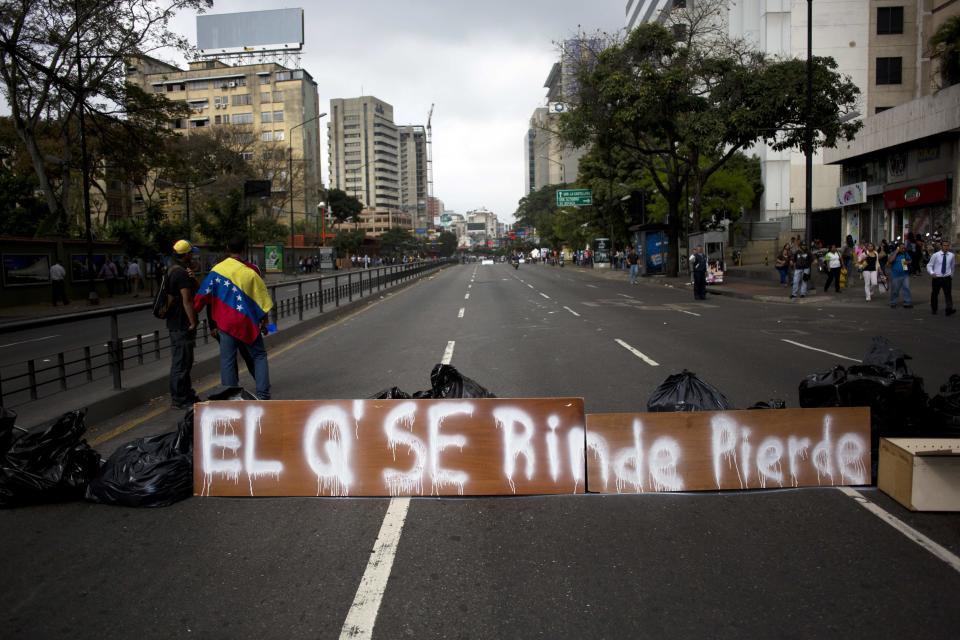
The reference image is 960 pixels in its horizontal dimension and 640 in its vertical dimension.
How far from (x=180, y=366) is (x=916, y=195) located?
33.6 metres

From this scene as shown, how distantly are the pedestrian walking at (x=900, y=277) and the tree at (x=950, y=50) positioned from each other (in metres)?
17.1

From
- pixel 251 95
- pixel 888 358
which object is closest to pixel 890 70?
pixel 888 358

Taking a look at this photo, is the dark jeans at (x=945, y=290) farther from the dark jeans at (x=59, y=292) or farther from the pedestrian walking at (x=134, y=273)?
the pedestrian walking at (x=134, y=273)

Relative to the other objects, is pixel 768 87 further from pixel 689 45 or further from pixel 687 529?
pixel 687 529

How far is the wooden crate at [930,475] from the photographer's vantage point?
4.38m

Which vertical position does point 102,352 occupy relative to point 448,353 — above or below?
above

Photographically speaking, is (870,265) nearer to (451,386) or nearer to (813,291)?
(813,291)

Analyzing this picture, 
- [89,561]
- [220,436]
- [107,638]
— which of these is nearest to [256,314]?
[220,436]

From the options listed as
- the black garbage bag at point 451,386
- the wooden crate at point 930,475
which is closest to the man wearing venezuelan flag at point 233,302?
the black garbage bag at point 451,386

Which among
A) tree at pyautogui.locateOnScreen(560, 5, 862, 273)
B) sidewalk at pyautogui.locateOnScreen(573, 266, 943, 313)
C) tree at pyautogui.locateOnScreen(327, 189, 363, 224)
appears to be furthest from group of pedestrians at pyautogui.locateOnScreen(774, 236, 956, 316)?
tree at pyautogui.locateOnScreen(327, 189, 363, 224)

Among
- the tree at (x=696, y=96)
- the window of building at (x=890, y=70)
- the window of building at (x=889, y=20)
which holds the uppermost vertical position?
the window of building at (x=889, y=20)

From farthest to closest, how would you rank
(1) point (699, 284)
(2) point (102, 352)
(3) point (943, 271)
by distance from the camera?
(1) point (699, 284)
(3) point (943, 271)
(2) point (102, 352)

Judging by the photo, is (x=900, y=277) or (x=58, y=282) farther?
(x=58, y=282)

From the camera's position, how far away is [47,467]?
4.93 meters
